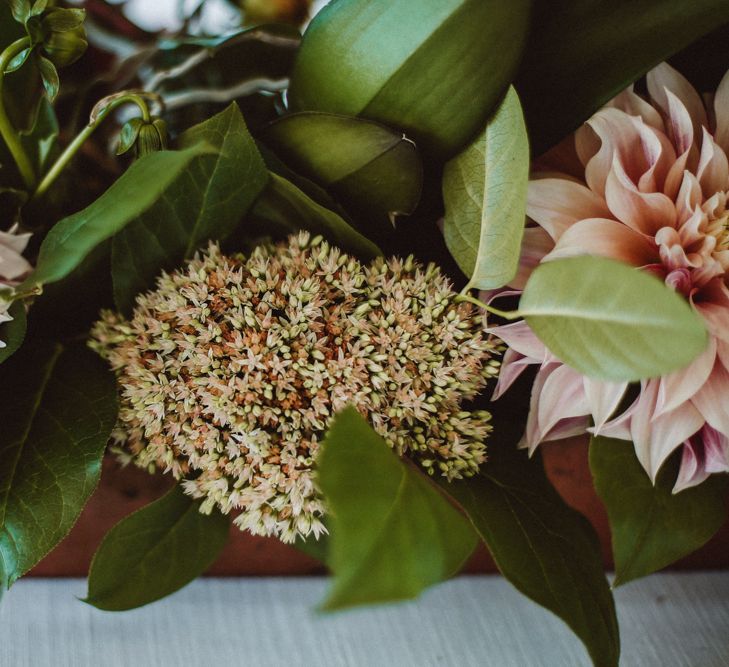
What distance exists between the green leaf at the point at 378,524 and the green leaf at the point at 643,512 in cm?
9

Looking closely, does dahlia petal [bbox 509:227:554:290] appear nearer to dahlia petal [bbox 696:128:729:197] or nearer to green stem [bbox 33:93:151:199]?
dahlia petal [bbox 696:128:729:197]

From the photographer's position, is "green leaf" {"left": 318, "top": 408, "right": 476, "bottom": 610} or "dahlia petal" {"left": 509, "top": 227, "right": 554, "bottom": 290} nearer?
"green leaf" {"left": 318, "top": 408, "right": 476, "bottom": 610}

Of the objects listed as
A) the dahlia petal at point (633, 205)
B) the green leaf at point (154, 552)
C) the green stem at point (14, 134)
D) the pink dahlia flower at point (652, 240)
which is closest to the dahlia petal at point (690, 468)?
the pink dahlia flower at point (652, 240)

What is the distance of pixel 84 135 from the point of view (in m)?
0.36

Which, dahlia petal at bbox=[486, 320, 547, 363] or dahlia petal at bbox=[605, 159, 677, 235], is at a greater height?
dahlia petal at bbox=[605, 159, 677, 235]

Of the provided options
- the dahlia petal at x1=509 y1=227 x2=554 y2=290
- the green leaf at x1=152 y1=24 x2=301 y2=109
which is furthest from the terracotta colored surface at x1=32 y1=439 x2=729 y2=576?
the green leaf at x1=152 y1=24 x2=301 y2=109

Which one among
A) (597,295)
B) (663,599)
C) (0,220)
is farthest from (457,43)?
(663,599)

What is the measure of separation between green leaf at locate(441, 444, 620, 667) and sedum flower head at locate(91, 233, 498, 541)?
3cm

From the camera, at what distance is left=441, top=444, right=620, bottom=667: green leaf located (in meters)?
0.34

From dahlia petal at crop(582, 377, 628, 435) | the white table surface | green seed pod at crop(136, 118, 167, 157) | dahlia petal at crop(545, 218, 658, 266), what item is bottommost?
the white table surface

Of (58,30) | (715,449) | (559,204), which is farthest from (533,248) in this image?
(58,30)

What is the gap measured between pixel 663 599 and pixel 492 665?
13cm

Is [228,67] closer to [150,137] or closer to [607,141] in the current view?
[150,137]

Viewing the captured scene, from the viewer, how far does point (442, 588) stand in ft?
1.55
